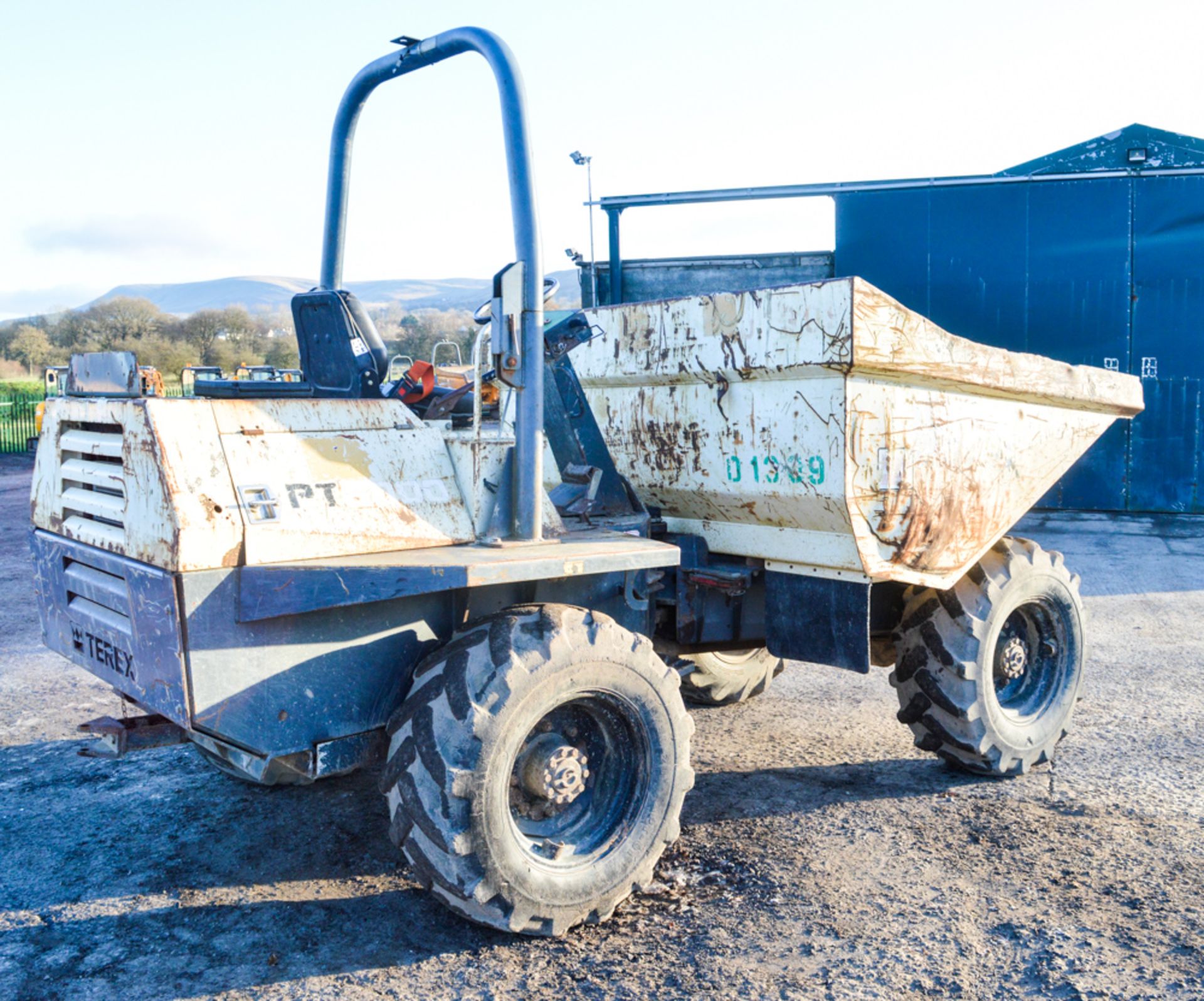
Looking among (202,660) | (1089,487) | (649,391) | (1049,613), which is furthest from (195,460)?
(1089,487)

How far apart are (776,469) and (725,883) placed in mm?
1460

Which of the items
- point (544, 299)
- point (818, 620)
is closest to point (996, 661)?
point (818, 620)

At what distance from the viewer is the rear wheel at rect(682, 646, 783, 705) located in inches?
212

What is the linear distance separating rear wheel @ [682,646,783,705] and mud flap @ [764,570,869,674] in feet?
3.71

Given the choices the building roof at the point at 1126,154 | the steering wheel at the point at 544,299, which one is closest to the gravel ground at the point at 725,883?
the steering wheel at the point at 544,299

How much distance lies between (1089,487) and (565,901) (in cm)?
1070

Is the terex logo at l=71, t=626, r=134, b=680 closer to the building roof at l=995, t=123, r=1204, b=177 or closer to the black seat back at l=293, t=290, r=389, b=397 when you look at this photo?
the black seat back at l=293, t=290, r=389, b=397

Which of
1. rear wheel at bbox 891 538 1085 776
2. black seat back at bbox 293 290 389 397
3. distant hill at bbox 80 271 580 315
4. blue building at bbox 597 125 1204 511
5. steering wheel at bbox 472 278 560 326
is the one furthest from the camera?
distant hill at bbox 80 271 580 315

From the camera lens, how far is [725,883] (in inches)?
143

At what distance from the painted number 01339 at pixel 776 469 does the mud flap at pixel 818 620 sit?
417 millimetres

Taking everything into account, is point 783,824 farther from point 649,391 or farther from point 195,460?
point 195,460

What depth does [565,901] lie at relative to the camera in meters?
3.23

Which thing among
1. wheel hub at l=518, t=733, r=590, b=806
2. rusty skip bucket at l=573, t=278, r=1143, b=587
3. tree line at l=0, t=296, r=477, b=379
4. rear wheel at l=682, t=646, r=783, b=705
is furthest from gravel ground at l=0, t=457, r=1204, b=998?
tree line at l=0, t=296, r=477, b=379

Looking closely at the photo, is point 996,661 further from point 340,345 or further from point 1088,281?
point 1088,281
